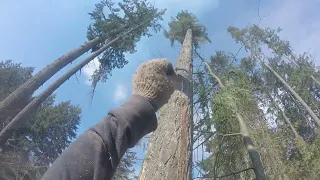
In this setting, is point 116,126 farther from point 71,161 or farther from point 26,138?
point 26,138

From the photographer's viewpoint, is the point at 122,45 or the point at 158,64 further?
the point at 122,45

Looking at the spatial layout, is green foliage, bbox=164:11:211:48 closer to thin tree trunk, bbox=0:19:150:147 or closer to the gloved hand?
thin tree trunk, bbox=0:19:150:147

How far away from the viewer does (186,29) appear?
562 inches

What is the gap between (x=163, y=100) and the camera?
1424 millimetres

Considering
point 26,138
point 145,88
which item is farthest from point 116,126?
point 26,138

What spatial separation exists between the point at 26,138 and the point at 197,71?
13044 millimetres

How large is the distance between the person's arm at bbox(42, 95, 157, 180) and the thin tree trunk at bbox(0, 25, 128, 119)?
9506 mm

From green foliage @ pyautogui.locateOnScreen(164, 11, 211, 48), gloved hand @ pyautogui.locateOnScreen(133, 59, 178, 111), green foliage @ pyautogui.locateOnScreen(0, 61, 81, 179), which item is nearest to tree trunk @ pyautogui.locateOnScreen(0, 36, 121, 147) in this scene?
green foliage @ pyautogui.locateOnScreen(164, 11, 211, 48)

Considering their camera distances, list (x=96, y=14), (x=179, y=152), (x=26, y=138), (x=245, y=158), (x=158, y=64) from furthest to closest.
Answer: (x=26, y=138) → (x=96, y=14) → (x=245, y=158) → (x=179, y=152) → (x=158, y=64)

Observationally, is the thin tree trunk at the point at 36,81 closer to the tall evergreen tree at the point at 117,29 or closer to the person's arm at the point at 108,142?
the tall evergreen tree at the point at 117,29

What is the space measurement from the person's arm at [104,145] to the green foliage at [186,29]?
12.9m

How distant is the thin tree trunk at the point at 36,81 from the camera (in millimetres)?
9984

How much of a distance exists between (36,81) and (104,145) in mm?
9918

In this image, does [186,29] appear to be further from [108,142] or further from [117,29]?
[108,142]
